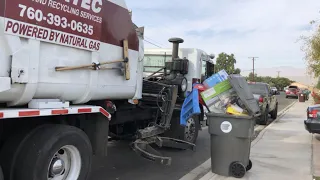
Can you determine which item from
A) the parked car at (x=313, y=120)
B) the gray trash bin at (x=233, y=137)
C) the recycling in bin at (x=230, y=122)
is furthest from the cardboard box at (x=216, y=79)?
the parked car at (x=313, y=120)

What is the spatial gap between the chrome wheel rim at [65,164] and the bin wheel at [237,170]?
2771mm

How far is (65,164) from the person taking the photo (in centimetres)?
436

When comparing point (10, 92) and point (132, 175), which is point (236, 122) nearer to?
point (132, 175)

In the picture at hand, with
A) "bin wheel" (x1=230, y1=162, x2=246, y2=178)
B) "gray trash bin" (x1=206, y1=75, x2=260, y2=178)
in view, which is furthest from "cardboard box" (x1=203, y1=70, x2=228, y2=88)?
"bin wheel" (x1=230, y1=162, x2=246, y2=178)

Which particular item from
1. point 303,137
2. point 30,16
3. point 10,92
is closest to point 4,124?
point 10,92

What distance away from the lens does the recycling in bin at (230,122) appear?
19.5 ft

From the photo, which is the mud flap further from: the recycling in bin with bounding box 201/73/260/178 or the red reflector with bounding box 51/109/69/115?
the red reflector with bounding box 51/109/69/115

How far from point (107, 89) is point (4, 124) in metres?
1.49

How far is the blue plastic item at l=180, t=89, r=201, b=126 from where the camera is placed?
21.3 feet

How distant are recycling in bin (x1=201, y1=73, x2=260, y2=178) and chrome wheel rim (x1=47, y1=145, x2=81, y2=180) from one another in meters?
2.66

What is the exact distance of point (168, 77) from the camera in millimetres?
7754

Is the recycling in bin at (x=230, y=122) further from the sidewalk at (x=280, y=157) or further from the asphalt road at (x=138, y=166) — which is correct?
the asphalt road at (x=138, y=166)

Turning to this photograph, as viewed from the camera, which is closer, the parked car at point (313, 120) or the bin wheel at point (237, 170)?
the bin wheel at point (237, 170)

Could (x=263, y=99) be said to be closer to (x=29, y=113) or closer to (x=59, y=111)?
(x=59, y=111)
